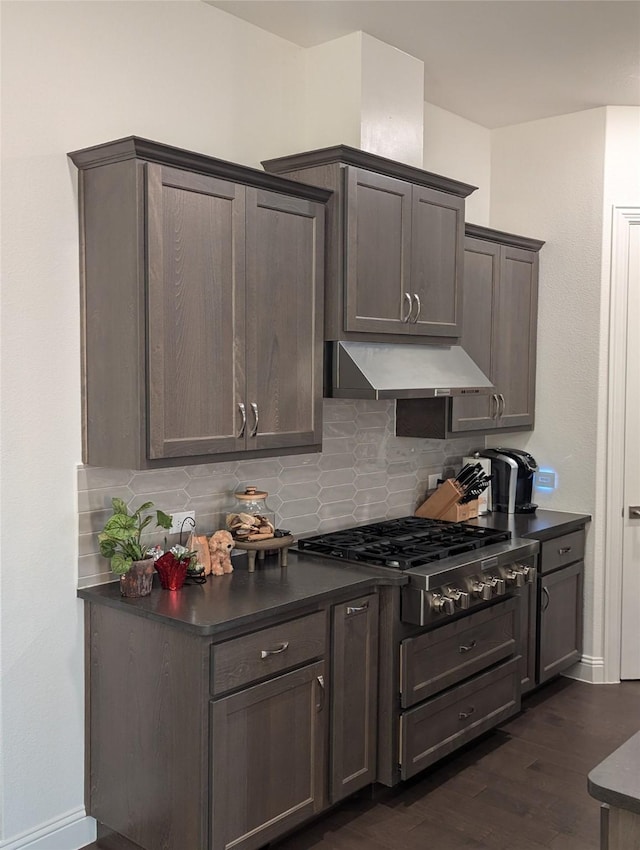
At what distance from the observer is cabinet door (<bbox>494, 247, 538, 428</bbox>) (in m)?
4.34

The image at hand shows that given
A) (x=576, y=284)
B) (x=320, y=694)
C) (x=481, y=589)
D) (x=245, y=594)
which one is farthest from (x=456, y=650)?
(x=576, y=284)

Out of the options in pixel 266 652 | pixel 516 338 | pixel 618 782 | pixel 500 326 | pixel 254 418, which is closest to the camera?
pixel 618 782

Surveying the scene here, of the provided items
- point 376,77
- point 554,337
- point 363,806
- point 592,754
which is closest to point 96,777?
point 363,806

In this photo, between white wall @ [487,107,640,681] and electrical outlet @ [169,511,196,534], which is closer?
electrical outlet @ [169,511,196,534]

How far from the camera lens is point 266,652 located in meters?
2.56

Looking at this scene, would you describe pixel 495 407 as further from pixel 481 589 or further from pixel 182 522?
pixel 182 522

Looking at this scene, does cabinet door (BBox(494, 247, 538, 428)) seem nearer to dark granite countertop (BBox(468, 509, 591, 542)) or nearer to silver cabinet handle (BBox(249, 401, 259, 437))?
dark granite countertop (BBox(468, 509, 591, 542))

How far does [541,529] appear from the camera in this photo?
404cm

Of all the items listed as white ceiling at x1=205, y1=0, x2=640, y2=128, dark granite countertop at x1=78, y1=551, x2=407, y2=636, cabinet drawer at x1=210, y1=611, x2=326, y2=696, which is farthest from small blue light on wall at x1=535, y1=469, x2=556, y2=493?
cabinet drawer at x1=210, y1=611, x2=326, y2=696

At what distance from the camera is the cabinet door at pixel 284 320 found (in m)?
2.87

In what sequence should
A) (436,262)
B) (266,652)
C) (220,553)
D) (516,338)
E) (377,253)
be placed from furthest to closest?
(516,338)
(436,262)
(377,253)
(220,553)
(266,652)

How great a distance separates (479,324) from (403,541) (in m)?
1.26

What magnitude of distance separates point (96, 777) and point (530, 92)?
3604 mm

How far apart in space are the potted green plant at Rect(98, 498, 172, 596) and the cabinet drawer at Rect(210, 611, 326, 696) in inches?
16.1
